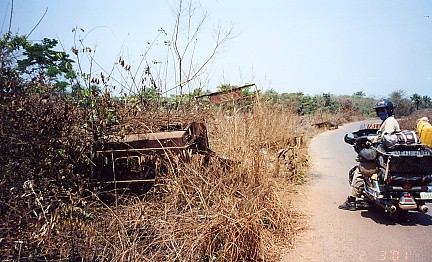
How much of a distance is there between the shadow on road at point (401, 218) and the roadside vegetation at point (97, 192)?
1185 mm

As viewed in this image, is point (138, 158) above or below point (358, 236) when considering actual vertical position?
above

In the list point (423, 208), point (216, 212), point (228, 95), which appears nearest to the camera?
point (216, 212)

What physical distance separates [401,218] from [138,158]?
4070 millimetres

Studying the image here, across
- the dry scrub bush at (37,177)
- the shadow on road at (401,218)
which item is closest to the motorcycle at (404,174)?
the shadow on road at (401,218)

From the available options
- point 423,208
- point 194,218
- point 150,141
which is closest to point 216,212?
point 194,218

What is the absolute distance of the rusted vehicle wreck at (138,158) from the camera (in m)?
4.46

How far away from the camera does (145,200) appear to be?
4.43m

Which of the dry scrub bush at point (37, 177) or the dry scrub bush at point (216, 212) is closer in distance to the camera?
the dry scrub bush at point (37, 177)

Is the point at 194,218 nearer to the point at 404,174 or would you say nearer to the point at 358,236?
the point at 358,236

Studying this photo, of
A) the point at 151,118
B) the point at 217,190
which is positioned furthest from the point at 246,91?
the point at 217,190

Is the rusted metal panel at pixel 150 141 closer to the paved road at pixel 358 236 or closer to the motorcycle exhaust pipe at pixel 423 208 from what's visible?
the paved road at pixel 358 236

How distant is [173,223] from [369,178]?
3.43 m

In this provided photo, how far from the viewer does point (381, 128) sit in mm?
5480

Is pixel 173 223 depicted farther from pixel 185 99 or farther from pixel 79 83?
pixel 185 99
